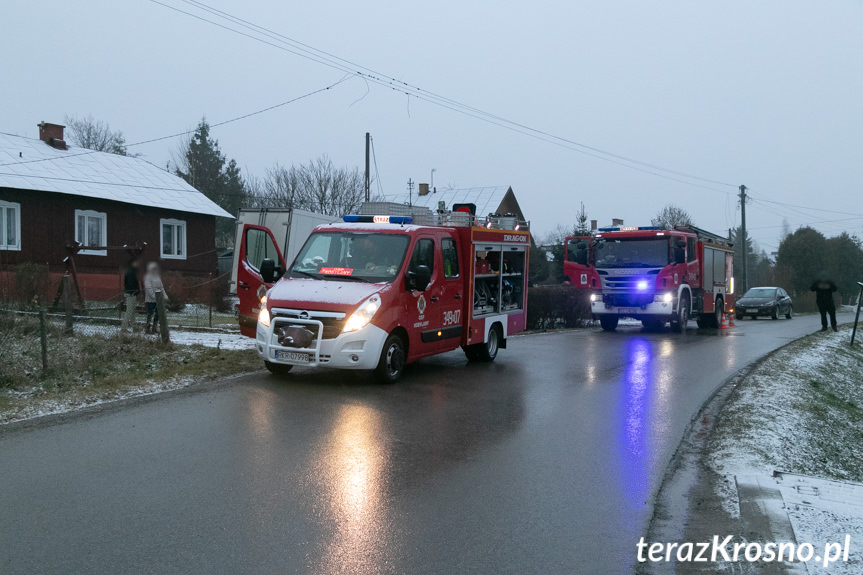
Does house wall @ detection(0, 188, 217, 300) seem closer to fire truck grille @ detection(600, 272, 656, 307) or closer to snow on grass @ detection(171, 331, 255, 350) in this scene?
snow on grass @ detection(171, 331, 255, 350)

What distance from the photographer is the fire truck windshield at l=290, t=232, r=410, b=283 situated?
33.8 ft

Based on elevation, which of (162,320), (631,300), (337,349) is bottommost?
(337,349)

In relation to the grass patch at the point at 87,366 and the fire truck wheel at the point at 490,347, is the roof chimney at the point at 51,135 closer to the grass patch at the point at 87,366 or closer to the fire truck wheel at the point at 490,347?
the grass patch at the point at 87,366

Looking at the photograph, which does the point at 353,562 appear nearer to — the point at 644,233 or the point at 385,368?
the point at 385,368

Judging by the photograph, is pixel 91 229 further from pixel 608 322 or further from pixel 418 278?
pixel 418 278

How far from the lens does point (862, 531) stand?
4969 mm

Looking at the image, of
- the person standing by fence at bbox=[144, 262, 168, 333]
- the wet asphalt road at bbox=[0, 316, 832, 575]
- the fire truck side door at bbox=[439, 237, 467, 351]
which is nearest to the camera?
the wet asphalt road at bbox=[0, 316, 832, 575]

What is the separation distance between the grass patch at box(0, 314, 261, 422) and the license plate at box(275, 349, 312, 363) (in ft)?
4.45

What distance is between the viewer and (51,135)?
32.0 m

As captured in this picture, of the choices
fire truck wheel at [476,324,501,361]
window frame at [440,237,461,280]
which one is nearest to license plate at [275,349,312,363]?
window frame at [440,237,461,280]

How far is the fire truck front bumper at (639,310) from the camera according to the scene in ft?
65.3

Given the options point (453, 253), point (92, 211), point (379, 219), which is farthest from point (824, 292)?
point (92, 211)

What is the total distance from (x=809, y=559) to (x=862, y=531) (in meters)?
0.96

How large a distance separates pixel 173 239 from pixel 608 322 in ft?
67.8
